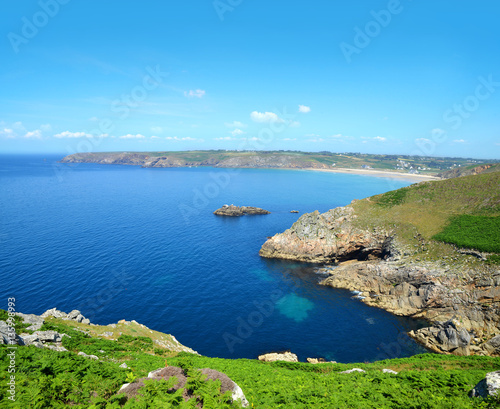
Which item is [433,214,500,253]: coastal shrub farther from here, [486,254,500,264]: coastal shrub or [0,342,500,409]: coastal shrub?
[0,342,500,409]: coastal shrub

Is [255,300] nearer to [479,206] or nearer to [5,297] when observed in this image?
[5,297]

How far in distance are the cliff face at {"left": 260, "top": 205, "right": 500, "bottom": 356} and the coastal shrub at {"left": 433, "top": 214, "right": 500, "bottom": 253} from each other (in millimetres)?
5336

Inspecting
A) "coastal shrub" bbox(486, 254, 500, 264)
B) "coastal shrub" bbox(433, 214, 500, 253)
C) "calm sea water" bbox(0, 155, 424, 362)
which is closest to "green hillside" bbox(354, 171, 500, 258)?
"coastal shrub" bbox(433, 214, 500, 253)

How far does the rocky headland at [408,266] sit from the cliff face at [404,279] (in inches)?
5.1

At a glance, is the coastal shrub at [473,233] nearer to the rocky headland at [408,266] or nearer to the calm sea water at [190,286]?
the rocky headland at [408,266]

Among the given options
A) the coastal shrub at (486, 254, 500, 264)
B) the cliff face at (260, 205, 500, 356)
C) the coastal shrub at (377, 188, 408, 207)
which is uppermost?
the coastal shrub at (377, 188, 408, 207)

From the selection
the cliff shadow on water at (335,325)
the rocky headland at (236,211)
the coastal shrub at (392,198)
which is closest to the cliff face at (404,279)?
the cliff shadow on water at (335,325)

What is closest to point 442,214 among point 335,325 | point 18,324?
point 335,325

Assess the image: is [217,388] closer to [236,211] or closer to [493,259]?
[493,259]

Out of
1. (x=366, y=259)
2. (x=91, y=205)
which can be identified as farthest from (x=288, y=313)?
(x=91, y=205)

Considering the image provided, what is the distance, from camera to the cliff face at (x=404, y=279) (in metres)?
41.8

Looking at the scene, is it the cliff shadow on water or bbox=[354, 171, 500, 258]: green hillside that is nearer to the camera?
the cliff shadow on water

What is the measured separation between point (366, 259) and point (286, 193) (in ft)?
383

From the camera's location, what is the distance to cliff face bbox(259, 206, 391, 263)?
69375 millimetres
